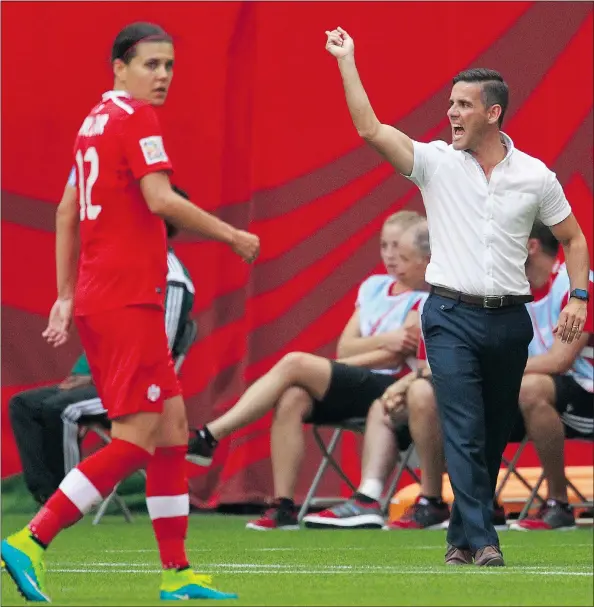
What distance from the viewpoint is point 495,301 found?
554 cm

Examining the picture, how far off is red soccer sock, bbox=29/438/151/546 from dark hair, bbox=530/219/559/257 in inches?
145

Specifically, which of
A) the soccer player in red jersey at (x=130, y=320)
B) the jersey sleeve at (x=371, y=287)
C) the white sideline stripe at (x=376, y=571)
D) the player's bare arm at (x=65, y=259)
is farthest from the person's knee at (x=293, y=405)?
the soccer player in red jersey at (x=130, y=320)

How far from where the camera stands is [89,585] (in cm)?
479

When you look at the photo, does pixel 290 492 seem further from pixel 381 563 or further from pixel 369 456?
pixel 381 563

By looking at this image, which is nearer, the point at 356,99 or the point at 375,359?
the point at 356,99

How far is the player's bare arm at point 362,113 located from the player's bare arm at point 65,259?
1.05 meters

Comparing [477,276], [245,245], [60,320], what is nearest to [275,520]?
[477,276]

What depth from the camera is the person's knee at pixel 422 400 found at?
7.58m

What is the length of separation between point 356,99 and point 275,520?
9.68 ft

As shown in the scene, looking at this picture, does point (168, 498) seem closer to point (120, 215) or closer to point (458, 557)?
point (120, 215)

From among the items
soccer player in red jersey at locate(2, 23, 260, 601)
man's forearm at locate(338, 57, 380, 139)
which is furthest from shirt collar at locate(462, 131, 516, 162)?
soccer player in red jersey at locate(2, 23, 260, 601)

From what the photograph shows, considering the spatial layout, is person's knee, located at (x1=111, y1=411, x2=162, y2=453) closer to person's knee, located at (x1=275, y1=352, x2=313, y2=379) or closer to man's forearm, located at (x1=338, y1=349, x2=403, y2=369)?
person's knee, located at (x1=275, y1=352, x2=313, y2=379)

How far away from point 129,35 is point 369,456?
3620 millimetres

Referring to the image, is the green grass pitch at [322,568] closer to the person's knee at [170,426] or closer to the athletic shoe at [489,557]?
the athletic shoe at [489,557]
